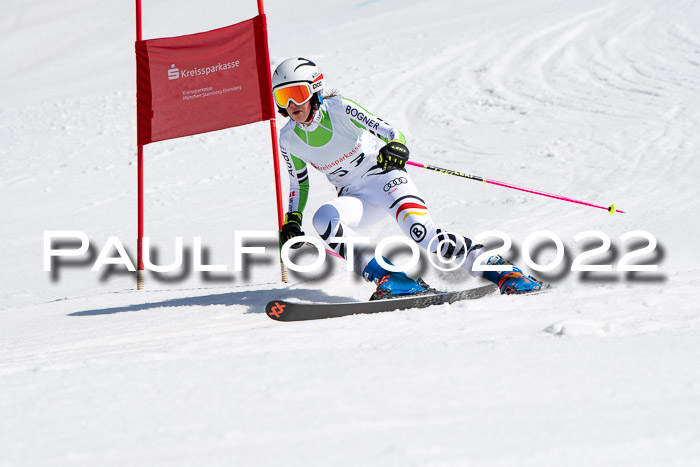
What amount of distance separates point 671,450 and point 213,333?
261 cm

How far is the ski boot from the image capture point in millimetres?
4246

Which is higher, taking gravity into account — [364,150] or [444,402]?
[364,150]

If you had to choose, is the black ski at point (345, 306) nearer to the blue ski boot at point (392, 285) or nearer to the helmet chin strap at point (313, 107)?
the blue ski boot at point (392, 285)

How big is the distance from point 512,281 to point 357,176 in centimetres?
125

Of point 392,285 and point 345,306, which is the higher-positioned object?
point 392,285

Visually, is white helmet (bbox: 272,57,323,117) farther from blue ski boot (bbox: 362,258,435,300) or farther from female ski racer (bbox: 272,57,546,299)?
blue ski boot (bbox: 362,258,435,300)

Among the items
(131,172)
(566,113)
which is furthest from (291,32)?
(566,113)

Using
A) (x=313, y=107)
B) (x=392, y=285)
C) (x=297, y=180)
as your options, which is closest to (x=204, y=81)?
(x=297, y=180)

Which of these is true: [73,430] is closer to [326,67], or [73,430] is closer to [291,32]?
[326,67]

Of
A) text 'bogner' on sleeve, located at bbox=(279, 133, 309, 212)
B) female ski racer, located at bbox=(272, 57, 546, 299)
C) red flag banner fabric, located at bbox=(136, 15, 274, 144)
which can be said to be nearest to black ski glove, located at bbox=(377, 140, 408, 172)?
female ski racer, located at bbox=(272, 57, 546, 299)

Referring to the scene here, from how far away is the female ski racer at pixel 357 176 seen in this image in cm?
444

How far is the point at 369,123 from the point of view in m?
4.69

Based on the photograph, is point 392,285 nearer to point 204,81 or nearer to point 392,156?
point 392,156

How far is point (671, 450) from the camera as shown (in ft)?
6.13
